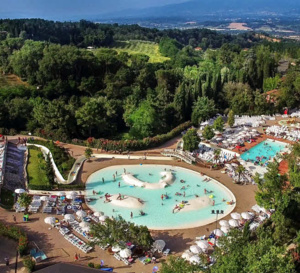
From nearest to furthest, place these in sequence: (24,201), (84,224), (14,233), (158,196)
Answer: (14,233) < (84,224) < (24,201) < (158,196)

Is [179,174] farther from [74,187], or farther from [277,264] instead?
[277,264]

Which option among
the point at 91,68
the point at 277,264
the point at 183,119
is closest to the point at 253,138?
the point at 183,119

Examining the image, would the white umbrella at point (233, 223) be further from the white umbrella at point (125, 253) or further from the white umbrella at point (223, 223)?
the white umbrella at point (125, 253)

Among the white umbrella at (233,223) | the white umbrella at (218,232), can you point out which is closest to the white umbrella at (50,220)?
the white umbrella at (218,232)

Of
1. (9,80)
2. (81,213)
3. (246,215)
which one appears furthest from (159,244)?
(9,80)

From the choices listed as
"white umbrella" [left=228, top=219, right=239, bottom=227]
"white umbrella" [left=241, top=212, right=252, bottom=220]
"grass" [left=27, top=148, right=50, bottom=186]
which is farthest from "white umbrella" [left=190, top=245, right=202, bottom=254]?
"grass" [left=27, top=148, right=50, bottom=186]

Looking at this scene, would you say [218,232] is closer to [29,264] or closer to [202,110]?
[29,264]
